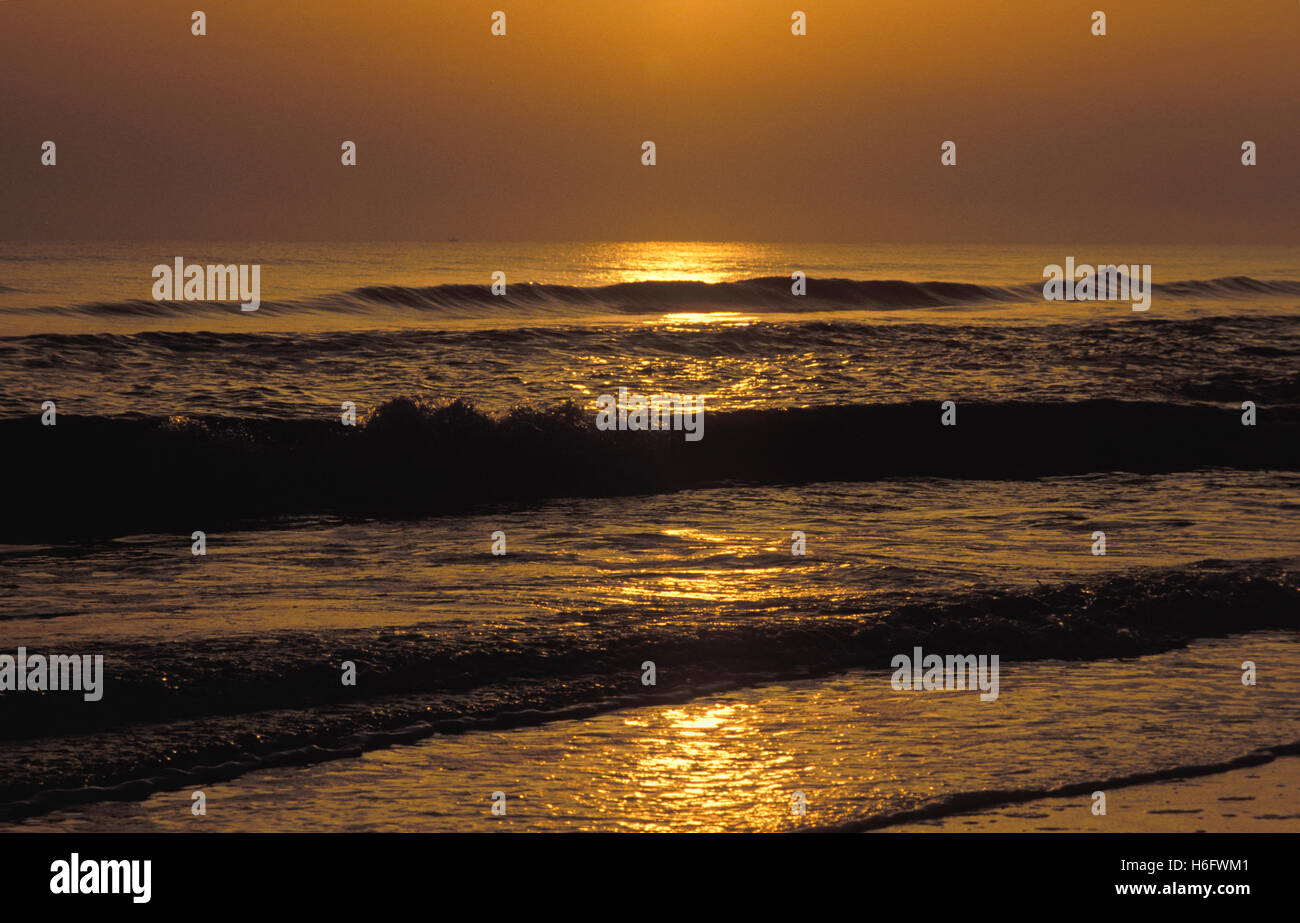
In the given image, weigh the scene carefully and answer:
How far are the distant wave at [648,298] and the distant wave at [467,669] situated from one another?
73.8 ft

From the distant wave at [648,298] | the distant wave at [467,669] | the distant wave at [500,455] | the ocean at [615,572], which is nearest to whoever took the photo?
the ocean at [615,572]

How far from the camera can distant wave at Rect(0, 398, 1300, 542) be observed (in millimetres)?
14641

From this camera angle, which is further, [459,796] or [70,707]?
[70,707]

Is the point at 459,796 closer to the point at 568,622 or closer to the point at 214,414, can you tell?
the point at 568,622

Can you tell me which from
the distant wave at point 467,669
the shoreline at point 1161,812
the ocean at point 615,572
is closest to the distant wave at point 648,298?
the ocean at point 615,572

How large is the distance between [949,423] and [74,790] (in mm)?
15237

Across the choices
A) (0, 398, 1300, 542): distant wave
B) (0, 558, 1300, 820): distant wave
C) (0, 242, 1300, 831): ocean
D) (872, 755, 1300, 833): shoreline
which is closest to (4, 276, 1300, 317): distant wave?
(0, 242, 1300, 831): ocean

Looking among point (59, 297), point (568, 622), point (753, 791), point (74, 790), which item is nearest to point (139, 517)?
point (568, 622)

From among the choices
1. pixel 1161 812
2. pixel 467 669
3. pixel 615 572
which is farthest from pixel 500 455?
pixel 1161 812

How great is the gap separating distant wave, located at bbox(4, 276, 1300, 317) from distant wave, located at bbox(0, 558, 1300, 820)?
2248cm

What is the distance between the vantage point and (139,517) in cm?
1363

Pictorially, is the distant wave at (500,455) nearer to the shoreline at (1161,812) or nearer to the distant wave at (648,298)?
the shoreline at (1161,812)

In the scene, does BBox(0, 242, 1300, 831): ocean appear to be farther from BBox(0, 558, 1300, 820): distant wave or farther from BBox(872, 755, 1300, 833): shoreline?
BBox(872, 755, 1300, 833): shoreline

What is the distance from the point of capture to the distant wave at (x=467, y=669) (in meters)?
6.04
